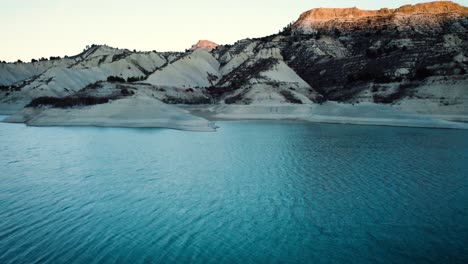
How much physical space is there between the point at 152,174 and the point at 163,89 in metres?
68.7

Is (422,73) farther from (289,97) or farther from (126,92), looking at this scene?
(126,92)

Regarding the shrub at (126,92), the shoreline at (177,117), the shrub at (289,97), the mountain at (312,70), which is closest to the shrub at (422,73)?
the mountain at (312,70)

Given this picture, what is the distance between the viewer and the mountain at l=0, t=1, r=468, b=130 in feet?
234

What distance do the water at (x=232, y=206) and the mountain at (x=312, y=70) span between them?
37826 mm

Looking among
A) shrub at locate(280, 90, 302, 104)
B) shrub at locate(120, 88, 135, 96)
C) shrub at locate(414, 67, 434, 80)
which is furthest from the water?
shrub at locate(280, 90, 302, 104)

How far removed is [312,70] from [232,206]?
305 feet

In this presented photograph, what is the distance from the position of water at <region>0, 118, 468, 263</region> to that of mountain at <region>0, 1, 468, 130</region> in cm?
3783

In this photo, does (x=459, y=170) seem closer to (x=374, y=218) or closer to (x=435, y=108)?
(x=374, y=218)

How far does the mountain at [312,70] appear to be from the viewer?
7138 cm

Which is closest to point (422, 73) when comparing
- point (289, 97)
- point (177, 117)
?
point (289, 97)

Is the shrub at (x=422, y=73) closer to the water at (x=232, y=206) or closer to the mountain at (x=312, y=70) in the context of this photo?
the mountain at (x=312, y=70)

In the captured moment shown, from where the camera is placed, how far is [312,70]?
105375mm

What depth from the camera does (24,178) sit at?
21547mm

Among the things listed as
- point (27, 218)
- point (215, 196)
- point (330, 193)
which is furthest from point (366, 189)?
point (27, 218)
